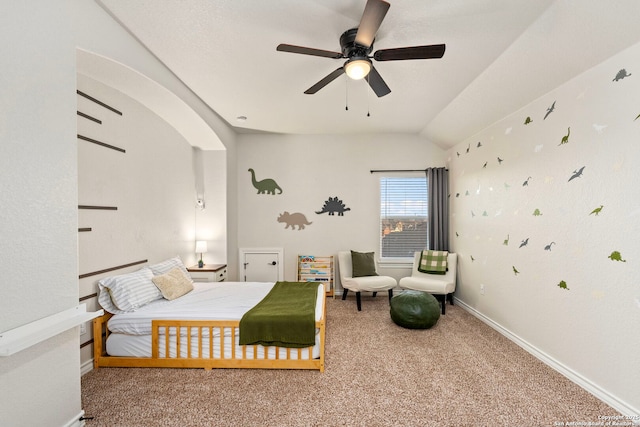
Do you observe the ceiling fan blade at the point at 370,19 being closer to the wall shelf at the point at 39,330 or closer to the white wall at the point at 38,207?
the white wall at the point at 38,207

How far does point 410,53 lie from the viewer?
76.1 inches

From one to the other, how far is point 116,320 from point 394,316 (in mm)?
2861

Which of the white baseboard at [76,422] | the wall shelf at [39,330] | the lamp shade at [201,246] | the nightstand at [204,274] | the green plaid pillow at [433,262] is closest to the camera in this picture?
the wall shelf at [39,330]

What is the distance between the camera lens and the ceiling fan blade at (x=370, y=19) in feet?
5.05

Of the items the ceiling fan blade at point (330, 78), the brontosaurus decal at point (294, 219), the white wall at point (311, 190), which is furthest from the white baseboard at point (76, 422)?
the brontosaurus decal at point (294, 219)

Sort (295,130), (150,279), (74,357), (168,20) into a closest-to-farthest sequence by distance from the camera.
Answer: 1. (74,357)
2. (168,20)
3. (150,279)
4. (295,130)

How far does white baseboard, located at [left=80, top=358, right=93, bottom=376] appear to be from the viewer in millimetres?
2389

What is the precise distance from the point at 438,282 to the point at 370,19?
3.46m

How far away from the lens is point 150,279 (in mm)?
2898

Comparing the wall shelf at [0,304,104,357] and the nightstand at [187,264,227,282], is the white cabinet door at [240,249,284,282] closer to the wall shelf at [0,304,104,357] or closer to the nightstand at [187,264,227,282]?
the nightstand at [187,264,227,282]

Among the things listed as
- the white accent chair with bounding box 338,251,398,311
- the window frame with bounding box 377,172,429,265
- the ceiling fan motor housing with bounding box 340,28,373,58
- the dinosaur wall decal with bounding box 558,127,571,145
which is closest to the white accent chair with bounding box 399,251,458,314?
the white accent chair with bounding box 338,251,398,311

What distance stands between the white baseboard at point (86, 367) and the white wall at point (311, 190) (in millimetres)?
2626

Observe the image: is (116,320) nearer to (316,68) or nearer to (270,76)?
(270,76)

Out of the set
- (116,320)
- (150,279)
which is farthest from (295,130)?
(116,320)
